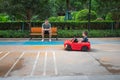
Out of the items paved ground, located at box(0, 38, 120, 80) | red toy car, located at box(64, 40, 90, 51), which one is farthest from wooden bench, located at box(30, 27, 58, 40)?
paved ground, located at box(0, 38, 120, 80)

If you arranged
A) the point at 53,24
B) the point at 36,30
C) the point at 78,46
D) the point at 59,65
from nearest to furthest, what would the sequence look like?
the point at 59,65 < the point at 78,46 < the point at 36,30 < the point at 53,24

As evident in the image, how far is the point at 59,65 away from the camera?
452 inches

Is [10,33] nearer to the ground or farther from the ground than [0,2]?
nearer to the ground

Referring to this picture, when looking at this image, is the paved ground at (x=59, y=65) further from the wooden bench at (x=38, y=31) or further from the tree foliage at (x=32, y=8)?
the tree foliage at (x=32, y=8)

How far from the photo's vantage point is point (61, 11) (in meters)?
55.5

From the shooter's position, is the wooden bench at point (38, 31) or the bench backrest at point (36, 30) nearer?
the wooden bench at point (38, 31)

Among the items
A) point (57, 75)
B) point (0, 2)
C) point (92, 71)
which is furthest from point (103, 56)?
point (0, 2)

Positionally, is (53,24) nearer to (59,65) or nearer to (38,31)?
(38,31)

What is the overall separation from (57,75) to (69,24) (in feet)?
59.5

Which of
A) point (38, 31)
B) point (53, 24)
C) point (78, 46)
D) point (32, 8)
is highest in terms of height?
point (32, 8)

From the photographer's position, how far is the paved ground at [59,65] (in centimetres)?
952

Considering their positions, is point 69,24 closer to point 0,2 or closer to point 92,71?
point 0,2

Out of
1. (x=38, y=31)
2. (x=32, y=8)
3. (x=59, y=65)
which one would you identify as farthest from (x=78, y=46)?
(x=32, y=8)

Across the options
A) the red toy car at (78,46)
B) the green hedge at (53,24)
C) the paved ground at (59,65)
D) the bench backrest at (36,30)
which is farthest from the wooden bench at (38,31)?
the paved ground at (59,65)
